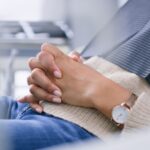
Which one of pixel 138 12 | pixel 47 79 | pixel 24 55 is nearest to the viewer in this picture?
pixel 47 79

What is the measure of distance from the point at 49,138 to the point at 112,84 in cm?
17

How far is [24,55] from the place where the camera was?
1456 millimetres

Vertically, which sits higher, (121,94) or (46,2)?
(46,2)

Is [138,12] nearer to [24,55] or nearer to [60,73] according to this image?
[60,73]

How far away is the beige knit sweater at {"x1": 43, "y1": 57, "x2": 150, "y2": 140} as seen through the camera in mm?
592

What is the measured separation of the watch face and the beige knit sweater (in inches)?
1.2

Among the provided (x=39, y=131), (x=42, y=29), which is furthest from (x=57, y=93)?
(x=42, y=29)

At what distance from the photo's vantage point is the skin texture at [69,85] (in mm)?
670

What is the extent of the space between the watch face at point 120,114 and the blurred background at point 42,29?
0.33 m

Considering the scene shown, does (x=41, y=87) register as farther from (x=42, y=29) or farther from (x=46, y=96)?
(x=42, y=29)

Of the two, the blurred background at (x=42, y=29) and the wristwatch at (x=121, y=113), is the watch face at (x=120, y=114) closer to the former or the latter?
the wristwatch at (x=121, y=113)

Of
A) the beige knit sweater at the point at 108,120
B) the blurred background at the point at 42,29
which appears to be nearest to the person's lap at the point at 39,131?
the beige knit sweater at the point at 108,120

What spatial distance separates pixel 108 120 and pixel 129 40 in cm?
20

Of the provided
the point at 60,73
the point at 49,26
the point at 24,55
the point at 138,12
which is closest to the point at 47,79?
the point at 60,73
